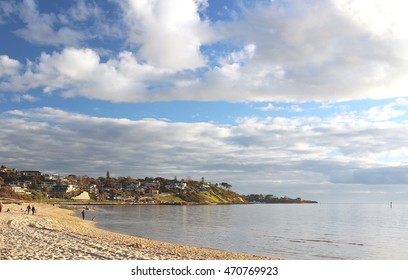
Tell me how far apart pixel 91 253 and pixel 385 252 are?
31594mm

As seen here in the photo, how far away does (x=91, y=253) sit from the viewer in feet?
71.8
